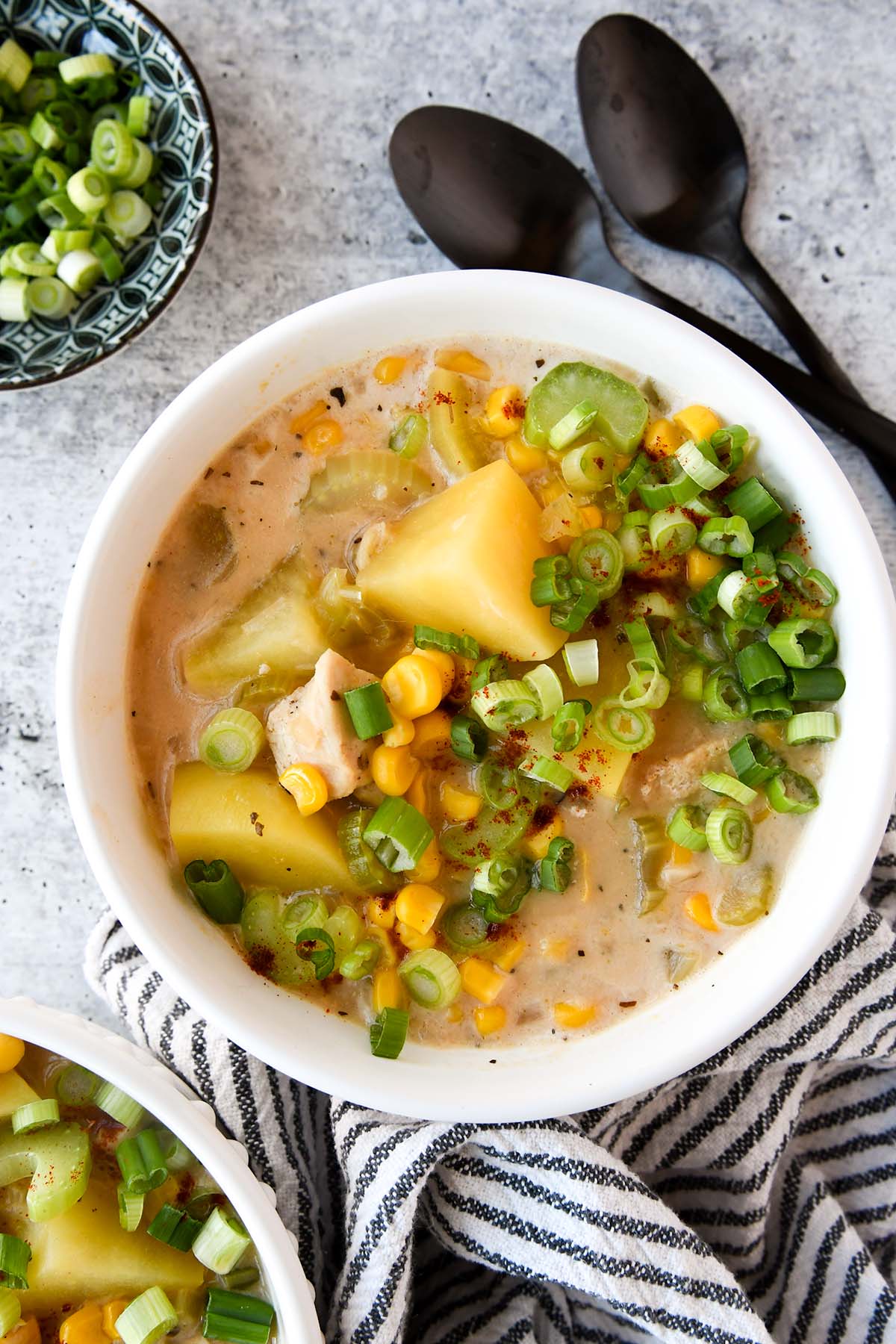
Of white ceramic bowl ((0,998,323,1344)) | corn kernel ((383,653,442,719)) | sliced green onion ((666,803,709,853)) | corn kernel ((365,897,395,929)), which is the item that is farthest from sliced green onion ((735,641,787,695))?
white ceramic bowl ((0,998,323,1344))

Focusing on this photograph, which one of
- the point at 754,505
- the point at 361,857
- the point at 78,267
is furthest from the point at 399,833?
the point at 78,267

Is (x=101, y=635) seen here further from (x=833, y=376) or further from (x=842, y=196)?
(x=842, y=196)

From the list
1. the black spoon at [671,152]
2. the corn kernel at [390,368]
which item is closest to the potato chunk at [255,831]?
the corn kernel at [390,368]

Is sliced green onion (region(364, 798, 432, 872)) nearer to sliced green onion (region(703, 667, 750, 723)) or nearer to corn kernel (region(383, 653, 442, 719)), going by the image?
corn kernel (region(383, 653, 442, 719))

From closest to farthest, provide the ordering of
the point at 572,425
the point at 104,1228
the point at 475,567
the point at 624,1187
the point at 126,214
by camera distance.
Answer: the point at 475,567 < the point at 572,425 < the point at 104,1228 < the point at 624,1187 < the point at 126,214

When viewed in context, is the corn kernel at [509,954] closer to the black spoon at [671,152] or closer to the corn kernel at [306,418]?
the corn kernel at [306,418]

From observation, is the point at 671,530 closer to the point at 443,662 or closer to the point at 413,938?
the point at 443,662
